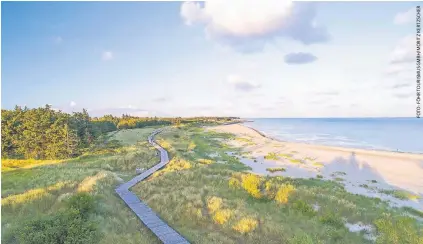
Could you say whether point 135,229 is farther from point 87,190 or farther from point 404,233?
point 404,233

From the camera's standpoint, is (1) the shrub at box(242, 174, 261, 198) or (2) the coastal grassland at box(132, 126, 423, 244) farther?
(1) the shrub at box(242, 174, 261, 198)

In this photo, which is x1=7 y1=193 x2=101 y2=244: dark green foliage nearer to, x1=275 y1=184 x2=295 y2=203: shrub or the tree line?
x1=275 y1=184 x2=295 y2=203: shrub

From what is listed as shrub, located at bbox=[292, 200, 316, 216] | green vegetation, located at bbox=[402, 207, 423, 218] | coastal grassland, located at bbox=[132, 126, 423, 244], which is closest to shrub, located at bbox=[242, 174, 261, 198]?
coastal grassland, located at bbox=[132, 126, 423, 244]

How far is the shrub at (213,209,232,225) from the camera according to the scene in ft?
52.1

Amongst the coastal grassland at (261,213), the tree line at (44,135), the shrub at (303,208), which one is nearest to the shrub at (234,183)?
the coastal grassland at (261,213)

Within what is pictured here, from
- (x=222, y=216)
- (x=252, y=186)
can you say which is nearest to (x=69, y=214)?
(x=222, y=216)

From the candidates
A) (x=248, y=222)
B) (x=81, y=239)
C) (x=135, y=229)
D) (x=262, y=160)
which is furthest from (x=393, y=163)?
(x=81, y=239)

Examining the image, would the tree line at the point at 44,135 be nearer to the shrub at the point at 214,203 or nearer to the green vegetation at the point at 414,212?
the shrub at the point at 214,203

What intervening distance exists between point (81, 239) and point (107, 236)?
1.10m

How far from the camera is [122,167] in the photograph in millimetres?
31266

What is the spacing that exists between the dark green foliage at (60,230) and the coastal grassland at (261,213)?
4295mm

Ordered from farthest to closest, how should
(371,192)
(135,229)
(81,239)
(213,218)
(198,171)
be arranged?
(198,171)
(371,192)
(213,218)
(135,229)
(81,239)

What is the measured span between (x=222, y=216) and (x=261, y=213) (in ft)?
9.09

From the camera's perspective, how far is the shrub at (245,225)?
14.7m
